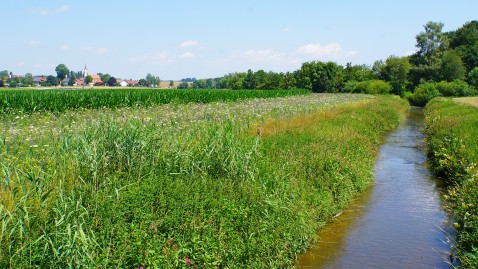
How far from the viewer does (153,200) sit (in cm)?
728

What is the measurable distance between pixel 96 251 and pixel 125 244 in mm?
388

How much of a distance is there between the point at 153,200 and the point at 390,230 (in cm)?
568

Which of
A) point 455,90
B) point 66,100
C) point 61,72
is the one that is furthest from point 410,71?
point 61,72

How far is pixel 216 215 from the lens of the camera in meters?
7.54

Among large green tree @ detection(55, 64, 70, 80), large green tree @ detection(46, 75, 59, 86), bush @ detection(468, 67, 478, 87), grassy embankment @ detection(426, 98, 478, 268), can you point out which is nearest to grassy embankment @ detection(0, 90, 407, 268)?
grassy embankment @ detection(426, 98, 478, 268)

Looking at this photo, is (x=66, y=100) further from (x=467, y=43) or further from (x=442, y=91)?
(x=467, y=43)

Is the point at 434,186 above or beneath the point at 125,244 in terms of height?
beneath

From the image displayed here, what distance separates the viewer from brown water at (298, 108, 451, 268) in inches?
336

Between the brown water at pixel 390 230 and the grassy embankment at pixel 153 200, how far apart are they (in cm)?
42

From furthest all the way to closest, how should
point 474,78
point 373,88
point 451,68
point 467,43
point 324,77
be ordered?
1. point 467,43
2. point 324,77
3. point 451,68
4. point 474,78
5. point 373,88

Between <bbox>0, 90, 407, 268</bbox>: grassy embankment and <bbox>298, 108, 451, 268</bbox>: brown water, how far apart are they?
419mm

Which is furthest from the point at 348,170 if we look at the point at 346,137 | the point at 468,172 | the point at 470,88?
the point at 470,88

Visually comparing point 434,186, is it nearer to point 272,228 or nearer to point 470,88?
point 272,228

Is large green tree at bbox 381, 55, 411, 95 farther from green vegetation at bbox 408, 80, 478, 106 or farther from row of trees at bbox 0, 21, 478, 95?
green vegetation at bbox 408, 80, 478, 106
